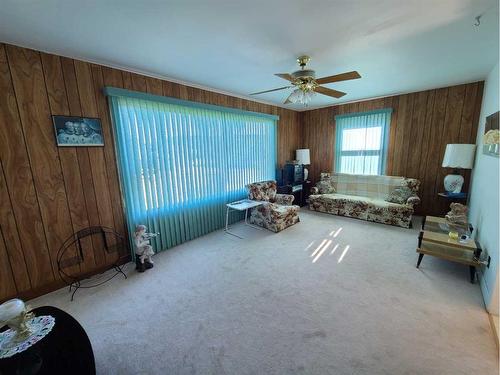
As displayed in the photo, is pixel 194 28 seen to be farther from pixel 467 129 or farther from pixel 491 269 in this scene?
pixel 467 129

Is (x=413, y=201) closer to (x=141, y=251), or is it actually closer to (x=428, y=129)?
(x=428, y=129)

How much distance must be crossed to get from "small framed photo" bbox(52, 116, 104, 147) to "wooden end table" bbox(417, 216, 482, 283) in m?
3.99

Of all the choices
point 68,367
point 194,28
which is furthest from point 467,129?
point 68,367

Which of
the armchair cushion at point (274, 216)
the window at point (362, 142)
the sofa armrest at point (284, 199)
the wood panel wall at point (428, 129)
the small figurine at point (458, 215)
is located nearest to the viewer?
the small figurine at point (458, 215)

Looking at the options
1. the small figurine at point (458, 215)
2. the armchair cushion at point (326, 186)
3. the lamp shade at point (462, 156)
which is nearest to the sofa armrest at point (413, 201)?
the lamp shade at point (462, 156)

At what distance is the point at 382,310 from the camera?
75.4 inches

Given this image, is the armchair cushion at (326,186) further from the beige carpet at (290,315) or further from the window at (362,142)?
the beige carpet at (290,315)

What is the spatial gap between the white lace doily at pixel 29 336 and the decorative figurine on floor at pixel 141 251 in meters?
1.35

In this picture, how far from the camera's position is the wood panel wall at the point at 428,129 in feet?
12.0

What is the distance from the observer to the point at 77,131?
2.35 meters

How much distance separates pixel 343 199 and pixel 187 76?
366 cm

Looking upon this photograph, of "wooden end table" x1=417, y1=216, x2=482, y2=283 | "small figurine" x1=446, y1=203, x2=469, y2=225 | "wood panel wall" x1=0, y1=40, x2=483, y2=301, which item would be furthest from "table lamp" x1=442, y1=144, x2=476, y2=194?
"wood panel wall" x1=0, y1=40, x2=483, y2=301

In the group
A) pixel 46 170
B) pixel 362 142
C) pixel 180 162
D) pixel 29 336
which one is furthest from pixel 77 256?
pixel 362 142

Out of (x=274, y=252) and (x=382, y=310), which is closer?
(x=382, y=310)
